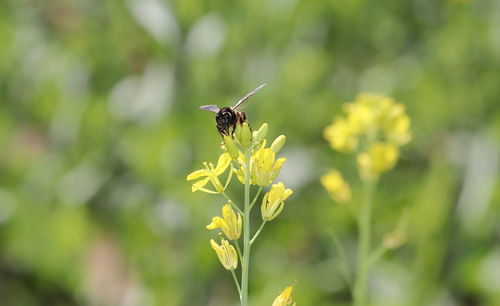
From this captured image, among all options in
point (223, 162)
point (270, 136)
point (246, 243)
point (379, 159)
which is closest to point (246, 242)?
point (246, 243)

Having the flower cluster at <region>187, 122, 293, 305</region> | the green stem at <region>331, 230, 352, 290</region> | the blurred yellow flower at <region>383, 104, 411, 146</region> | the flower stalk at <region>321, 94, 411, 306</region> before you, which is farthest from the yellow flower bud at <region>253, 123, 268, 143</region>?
the blurred yellow flower at <region>383, 104, 411, 146</region>

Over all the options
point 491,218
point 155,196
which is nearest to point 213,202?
point 155,196

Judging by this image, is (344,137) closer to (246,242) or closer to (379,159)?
(379,159)

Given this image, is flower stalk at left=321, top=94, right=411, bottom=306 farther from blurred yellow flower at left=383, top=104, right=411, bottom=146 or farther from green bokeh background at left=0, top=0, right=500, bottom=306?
green bokeh background at left=0, top=0, right=500, bottom=306

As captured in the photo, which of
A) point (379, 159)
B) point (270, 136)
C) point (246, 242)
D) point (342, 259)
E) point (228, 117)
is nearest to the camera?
point (246, 242)

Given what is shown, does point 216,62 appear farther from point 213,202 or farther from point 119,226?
point 119,226

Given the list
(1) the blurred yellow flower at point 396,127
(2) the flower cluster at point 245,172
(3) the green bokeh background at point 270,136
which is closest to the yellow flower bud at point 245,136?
(2) the flower cluster at point 245,172

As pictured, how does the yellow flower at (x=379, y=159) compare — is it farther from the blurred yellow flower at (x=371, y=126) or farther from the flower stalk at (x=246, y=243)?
the flower stalk at (x=246, y=243)
